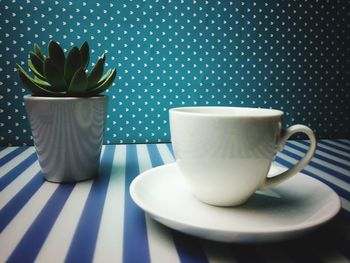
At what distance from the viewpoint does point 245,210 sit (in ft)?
1.31

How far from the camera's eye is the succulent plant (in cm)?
50

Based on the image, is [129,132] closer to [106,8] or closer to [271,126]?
[106,8]

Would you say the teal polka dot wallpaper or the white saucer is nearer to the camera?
the white saucer

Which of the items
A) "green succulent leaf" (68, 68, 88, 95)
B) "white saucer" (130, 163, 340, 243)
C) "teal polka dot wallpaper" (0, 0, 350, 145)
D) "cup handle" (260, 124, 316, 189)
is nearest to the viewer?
"white saucer" (130, 163, 340, 243)

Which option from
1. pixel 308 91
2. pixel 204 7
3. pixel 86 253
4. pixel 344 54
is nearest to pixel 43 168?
pixel 86 253

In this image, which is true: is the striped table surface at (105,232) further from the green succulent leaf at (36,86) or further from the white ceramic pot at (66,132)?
the green succulent leaf at (36,86)

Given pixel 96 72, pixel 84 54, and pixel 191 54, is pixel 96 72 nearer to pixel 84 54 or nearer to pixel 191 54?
pixel 84 54

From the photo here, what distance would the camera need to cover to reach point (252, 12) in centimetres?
86

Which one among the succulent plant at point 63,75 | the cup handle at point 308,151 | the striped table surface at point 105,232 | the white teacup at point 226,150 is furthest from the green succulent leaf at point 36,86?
the cup handle at point 308,151

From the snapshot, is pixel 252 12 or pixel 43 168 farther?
pixel 252 12

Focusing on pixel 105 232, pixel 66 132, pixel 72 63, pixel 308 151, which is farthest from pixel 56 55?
pixel 308 151

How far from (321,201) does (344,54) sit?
2.26ft

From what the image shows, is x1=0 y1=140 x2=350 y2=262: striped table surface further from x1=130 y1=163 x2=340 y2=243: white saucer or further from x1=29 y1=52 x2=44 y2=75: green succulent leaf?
x1=29 y1=52 x2=44 y2=75: green succulent leaf

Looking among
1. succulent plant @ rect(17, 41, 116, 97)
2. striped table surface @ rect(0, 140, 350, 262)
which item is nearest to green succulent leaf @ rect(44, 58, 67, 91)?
succulent plant @ rect(17, 41, 116, 97)
